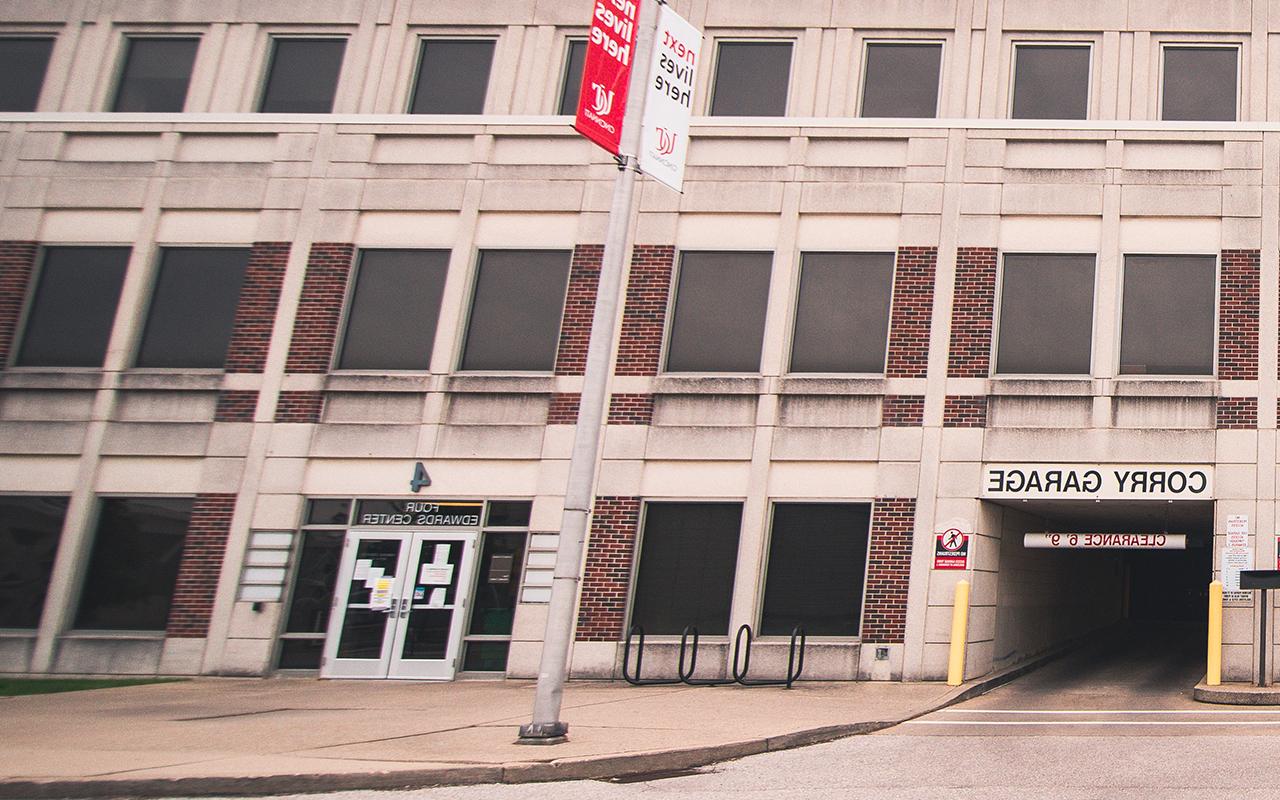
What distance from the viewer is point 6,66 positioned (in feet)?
72.7

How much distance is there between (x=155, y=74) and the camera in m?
21.8

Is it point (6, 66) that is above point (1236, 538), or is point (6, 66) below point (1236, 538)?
above

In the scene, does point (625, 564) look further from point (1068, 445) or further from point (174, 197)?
point (174, 197)

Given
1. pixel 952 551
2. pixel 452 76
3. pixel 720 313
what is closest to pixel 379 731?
pixel 952 551

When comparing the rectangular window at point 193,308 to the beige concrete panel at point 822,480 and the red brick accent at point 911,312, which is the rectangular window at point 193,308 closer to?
the beige concrete panel at point 822,480

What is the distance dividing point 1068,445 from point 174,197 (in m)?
14.7

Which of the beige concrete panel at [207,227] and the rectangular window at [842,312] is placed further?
the beige concrete panel at [207,227]

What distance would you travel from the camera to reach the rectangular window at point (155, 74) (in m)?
21.6

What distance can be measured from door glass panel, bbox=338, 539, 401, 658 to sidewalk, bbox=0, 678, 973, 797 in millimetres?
870

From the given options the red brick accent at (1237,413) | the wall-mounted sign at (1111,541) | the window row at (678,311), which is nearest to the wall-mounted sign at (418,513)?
the window row at (678,311)

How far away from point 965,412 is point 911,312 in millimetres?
1709

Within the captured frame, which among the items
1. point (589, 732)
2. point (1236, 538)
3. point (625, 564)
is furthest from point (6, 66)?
point (1236, 538)

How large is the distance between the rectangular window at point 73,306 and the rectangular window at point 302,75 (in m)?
3.62

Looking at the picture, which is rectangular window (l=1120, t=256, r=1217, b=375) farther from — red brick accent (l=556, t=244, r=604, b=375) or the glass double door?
the glass double door
